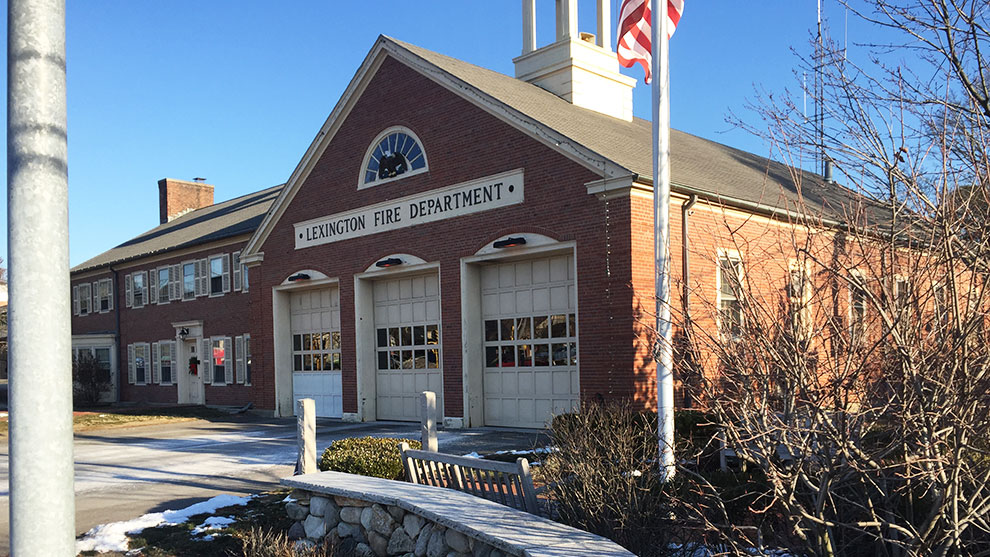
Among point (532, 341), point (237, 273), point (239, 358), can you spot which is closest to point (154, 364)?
point (239, 358)

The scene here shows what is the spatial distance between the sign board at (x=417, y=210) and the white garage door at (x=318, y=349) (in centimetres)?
152

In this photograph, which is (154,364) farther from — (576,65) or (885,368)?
(885,368)

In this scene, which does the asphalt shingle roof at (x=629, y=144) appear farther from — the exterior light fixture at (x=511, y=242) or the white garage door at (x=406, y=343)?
the white garage door at (x=406, y=343)

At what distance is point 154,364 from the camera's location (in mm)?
31953

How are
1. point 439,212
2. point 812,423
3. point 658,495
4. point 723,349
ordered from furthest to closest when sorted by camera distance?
point 439,212, point 658,495, point 723,349, point 812,423

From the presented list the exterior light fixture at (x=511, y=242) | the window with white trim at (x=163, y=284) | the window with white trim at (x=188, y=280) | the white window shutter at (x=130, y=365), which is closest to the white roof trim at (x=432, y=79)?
the exterior light fixture at (x=511, y=242)

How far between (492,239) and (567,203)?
198cm

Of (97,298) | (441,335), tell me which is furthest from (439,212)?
(97,298)

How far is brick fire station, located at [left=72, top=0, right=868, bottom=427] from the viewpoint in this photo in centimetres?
1495

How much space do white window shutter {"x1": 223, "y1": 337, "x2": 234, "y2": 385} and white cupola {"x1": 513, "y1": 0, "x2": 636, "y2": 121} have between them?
13268mm

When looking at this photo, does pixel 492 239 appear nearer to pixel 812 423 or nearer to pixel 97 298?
pixel 812 423

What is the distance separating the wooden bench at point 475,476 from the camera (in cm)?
711

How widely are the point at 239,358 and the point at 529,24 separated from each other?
A: 1410cm

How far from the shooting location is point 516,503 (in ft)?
24.6
